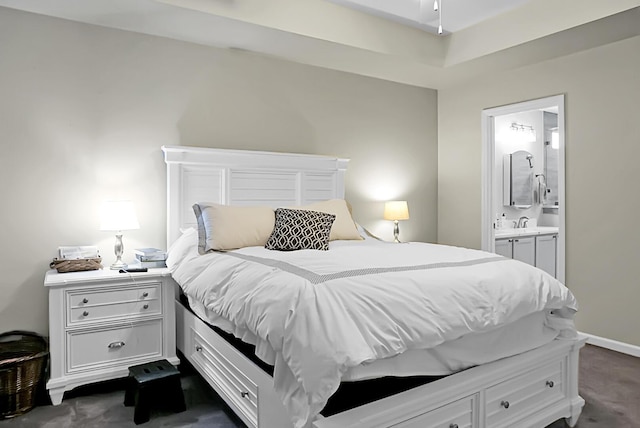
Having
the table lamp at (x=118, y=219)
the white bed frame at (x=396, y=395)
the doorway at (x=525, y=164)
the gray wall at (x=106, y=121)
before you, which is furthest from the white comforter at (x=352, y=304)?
the doorway at (x=525, y=164)

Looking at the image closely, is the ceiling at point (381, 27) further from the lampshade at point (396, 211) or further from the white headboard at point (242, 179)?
the lampshade at point (396, 211)

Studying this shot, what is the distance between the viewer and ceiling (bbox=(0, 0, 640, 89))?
3.04m

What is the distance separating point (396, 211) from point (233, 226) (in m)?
2.03

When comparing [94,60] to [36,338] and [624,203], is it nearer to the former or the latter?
[36,338]

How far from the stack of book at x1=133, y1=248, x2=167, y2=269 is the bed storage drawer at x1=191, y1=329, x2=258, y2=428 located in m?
0.58

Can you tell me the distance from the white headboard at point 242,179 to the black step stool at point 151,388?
113cm

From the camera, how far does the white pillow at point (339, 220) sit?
351 cm

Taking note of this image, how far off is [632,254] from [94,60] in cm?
428

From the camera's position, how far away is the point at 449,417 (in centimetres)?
184

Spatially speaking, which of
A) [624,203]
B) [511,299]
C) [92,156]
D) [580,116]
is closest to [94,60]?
[92,156]

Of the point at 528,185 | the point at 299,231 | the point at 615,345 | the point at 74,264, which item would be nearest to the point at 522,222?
the point at 528,185

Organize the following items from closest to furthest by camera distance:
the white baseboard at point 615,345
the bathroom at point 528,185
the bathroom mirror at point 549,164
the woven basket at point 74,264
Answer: the woven basket at point 74,264 → the white baseboard at point 615,345 → the bathroom at point 528,185 → the bathroom mirror at point 549,164

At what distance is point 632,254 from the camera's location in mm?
3467

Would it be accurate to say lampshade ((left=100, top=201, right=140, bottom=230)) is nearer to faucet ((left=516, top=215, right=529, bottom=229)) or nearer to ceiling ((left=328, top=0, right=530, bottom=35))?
ceiling ((left=328, top=0, right=530, bottom=35))
